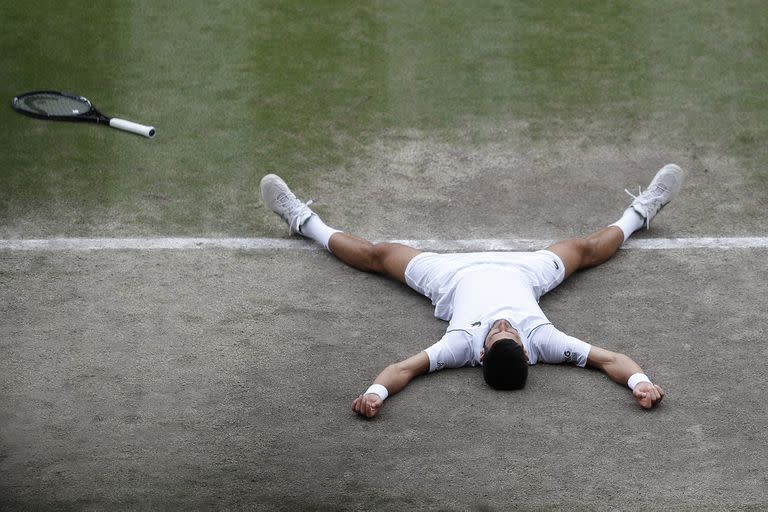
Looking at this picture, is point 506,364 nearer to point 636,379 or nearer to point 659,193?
point 636,379

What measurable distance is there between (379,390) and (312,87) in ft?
17.0

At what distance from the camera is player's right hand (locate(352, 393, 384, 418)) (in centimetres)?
731

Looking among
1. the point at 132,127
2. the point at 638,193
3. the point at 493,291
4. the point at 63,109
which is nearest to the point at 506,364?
the point at 493,291

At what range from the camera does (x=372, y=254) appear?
9.10m

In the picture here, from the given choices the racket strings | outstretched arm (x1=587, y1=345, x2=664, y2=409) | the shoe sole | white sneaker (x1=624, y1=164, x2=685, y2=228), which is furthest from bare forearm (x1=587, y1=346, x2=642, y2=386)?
the racket strings

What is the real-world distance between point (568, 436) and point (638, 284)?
218cm

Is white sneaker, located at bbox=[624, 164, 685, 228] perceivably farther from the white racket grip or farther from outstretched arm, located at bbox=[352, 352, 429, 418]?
the white racket grip

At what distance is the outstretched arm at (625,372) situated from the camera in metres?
7.36

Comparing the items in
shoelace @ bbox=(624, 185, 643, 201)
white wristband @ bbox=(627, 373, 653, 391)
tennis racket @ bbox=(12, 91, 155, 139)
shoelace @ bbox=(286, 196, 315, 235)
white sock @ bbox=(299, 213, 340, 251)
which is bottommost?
white wristband @ bbox=(627, 373, 653, 391)

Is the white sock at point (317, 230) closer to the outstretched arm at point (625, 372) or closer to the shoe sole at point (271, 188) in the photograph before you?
the shoe sole at point (271, 188)

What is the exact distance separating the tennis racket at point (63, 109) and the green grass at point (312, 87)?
0.12 metres

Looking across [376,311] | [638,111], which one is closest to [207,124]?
[376,311]

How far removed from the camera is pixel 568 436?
7.14 metres

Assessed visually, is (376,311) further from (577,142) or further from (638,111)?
(638,111)
